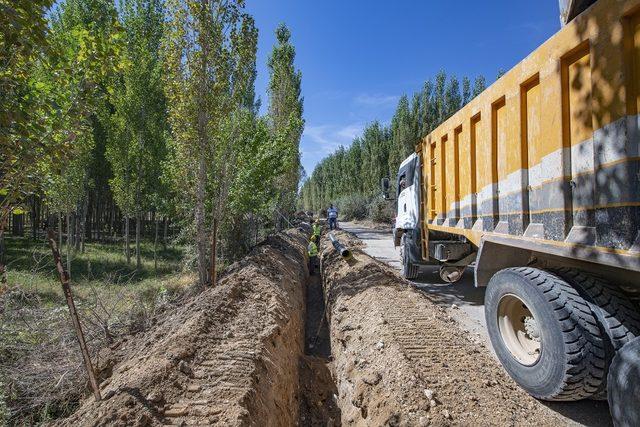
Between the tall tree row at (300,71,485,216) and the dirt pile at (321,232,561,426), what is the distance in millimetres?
20707

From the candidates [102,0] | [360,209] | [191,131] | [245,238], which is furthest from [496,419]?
[360,209]

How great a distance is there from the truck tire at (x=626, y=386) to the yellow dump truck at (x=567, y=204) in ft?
0.97

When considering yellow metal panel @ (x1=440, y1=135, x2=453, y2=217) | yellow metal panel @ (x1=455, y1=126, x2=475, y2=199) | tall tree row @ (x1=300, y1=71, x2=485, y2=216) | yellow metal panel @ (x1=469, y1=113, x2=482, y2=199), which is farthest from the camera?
tall tree row @ (x1=300, y1=71, x2=485, y2=216)

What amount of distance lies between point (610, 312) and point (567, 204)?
2.58 ft

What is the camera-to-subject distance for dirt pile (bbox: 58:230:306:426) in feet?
9.00

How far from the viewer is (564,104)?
279cm

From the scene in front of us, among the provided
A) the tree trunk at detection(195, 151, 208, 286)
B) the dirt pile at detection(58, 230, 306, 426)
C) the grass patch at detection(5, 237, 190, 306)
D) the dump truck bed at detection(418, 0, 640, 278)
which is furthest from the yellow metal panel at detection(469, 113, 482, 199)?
the grass patch at detection(5, 237, 190, 306)

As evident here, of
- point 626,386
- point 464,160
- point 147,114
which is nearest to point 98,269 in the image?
point 147,114

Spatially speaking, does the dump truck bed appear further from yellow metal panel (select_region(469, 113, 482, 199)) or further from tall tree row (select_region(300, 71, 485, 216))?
tall tree row (select_region(300, 71, 485, 216))

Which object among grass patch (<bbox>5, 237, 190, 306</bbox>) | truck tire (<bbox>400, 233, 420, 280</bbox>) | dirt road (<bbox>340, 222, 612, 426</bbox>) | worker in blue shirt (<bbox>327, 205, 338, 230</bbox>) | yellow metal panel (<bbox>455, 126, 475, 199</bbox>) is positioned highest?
yellow metal panel (<bbox>455, 126, 475, 199</bbox>)

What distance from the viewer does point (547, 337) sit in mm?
2719

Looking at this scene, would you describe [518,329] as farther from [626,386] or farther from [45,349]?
[45,349]

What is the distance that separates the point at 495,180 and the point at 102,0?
18.6 feet

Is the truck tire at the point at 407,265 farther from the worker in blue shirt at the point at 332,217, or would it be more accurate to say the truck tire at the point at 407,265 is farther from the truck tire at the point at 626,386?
the worker in blue shirt at the point at 332,217
